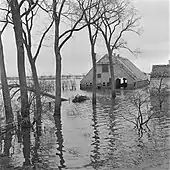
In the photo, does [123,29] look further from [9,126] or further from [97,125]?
[9,126]

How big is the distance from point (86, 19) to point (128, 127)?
13.3 meters

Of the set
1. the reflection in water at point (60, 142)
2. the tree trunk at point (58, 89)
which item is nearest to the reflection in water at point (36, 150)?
the reflection in water at point (60, 142)

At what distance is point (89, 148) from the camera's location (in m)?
9.98

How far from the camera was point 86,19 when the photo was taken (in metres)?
24.5

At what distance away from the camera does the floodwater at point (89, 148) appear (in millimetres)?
8086

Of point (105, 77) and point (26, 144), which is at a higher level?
point (105, 77)

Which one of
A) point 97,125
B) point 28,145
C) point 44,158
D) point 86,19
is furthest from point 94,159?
point 86,19

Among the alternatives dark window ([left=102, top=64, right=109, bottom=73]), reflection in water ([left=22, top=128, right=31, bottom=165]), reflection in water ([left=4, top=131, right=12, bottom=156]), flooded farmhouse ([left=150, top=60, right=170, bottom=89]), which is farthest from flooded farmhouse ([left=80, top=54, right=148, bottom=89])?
reflection in water ([left=4, top=131, right=12, bottom=156])

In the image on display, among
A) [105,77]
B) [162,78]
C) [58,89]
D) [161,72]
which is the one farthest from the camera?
[105,77]

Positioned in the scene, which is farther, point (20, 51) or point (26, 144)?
point (20, 51)

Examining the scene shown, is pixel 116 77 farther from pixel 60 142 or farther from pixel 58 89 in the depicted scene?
pixel 60 142

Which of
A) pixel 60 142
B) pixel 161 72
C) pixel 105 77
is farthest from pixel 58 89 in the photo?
pixel 105 77

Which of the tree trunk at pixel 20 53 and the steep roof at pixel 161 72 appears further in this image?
the steep roof at pixel 161 72

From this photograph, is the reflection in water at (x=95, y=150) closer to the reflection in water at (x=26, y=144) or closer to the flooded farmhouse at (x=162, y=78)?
the reflection in water at (x=26, y=144)
